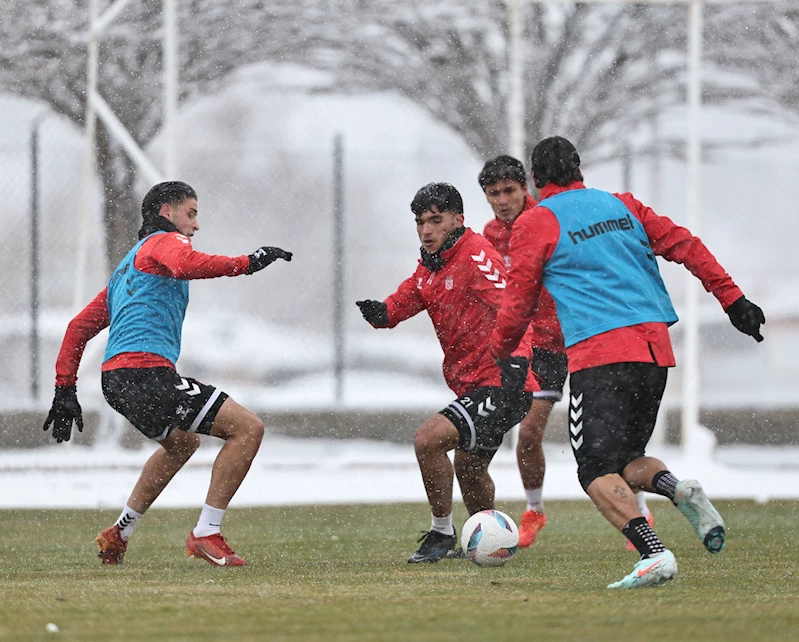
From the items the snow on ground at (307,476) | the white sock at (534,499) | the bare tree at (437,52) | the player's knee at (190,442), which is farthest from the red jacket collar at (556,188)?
the bare tree at (437,52)

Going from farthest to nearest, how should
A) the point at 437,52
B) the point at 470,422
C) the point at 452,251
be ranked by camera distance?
the point at 437,52 → the point at 452,251 → the point at 470,422

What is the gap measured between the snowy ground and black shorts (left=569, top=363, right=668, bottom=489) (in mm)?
4832

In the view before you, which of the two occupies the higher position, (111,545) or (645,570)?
(645,570)

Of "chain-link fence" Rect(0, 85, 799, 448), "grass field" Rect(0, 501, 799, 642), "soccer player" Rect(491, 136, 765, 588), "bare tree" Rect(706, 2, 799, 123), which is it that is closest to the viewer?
"grass field" Rect(0, 501, 799, 642)

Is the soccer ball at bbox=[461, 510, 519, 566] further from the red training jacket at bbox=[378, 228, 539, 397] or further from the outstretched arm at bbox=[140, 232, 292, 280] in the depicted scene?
the outstretched arm at bbox=[140, 232, 292, 280]

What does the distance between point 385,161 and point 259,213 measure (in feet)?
3.85

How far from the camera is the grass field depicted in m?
3.72

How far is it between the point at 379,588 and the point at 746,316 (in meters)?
1.66

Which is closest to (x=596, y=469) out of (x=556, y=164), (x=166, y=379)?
(x=556, y=164)

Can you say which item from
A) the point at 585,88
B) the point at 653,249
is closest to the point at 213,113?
the point at 585,88

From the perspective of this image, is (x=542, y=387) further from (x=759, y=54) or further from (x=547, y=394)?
(x=759, y=54)

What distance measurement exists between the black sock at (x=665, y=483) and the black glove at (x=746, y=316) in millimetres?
606

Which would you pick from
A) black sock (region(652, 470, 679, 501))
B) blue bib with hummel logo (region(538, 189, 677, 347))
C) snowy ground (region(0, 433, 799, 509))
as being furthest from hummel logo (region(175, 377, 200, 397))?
snowy ground (region(0, 433, 799, 509))

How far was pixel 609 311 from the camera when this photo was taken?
4973mm
